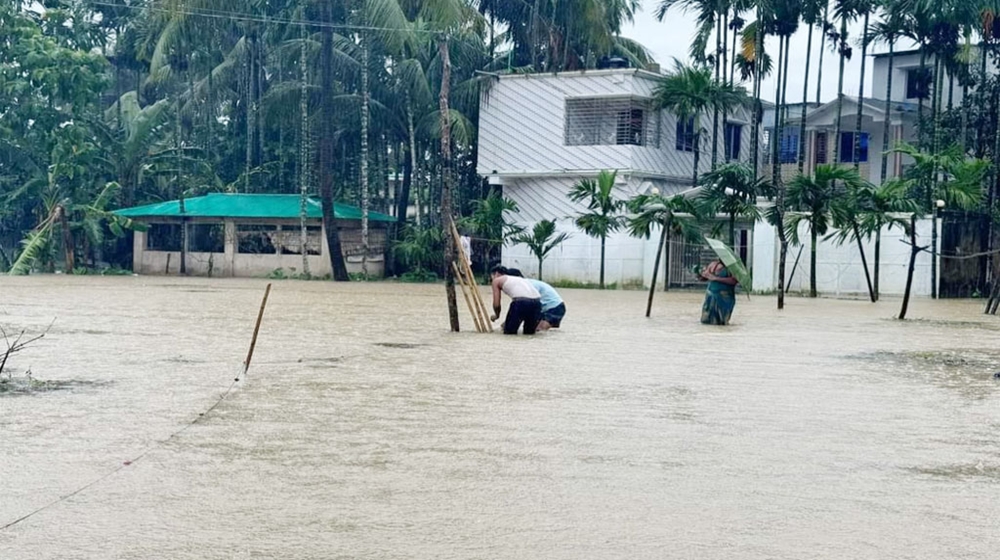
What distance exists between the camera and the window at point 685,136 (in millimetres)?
40281

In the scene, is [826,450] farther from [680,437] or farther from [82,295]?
[82,295]

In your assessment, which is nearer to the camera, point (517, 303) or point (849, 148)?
point (517, 303)

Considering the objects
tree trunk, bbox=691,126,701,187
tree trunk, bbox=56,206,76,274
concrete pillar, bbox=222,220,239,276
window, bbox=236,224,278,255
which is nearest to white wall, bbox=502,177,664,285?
tree trunk, bbox=691,126,701,187

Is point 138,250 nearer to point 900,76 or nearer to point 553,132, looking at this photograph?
point 553,132

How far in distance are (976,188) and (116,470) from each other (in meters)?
27.0

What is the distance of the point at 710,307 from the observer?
2130 centimetres

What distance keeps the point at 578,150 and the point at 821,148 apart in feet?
33.9

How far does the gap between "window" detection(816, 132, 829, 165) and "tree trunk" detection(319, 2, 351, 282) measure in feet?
52.4

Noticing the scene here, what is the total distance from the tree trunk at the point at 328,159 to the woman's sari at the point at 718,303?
19395 millimetres

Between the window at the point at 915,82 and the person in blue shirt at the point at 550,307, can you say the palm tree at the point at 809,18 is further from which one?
the person in blue shirt at the point at 550,307

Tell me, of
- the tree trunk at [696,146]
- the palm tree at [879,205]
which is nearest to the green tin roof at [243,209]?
the tree trunk at [696,146]

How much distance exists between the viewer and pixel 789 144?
46406 mm

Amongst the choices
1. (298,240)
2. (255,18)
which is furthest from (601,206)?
(255,18)

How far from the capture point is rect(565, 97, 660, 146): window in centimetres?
3828
